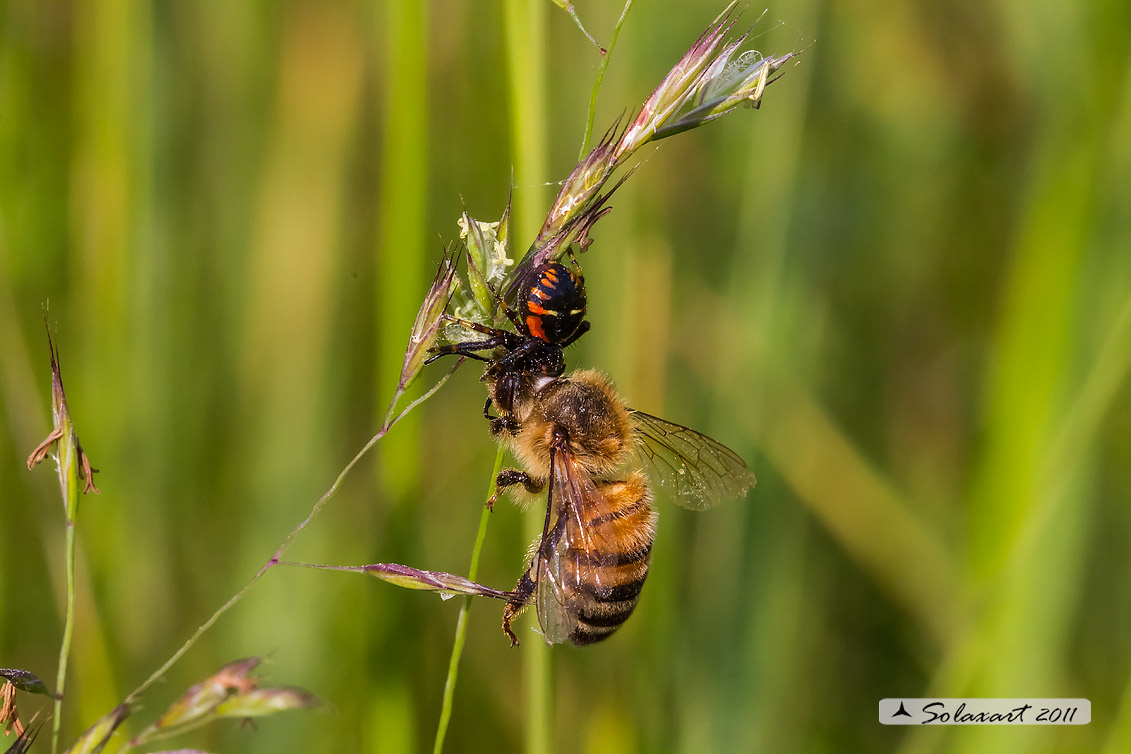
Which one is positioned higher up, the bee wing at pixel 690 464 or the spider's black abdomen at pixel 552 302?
the spider's black abdomen at pixel 552 302

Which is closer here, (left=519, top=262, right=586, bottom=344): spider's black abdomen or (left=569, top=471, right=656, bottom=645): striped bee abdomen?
(left=519, top=262, right=586, bottom=344): spider's black abdomen

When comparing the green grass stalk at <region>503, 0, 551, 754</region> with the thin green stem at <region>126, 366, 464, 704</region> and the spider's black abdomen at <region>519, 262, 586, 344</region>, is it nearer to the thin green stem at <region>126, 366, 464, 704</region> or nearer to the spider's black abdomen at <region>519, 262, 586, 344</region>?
the spider's black abdomen at <region>519, 262, 586, 344</region>

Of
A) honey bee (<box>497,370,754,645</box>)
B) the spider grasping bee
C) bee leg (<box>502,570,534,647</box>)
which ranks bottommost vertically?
bee leg (<box>502,570,534,647</box>)

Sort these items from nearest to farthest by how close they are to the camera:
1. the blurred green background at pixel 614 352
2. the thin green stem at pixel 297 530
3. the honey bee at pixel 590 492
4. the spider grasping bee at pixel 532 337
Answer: the thin green stem at pixel 297 530, the spider grasping bee at pixel 532 337, the honey bee at pixel 590 492, the blurred green background at pixel 614 352

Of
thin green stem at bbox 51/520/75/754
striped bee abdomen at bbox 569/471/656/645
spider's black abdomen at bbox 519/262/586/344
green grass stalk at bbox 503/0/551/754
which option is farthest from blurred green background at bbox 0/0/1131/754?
thin green stem at bbox 51/520/75/754

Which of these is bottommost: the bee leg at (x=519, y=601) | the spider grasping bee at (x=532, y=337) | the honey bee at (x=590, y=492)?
the bee leg at (x=519, y=601)

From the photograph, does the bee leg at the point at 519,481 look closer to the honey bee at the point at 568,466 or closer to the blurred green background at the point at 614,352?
the honey bee at the point at 568,466

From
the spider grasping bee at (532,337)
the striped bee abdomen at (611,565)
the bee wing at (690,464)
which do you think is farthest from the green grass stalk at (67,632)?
the bee wing at (690,464)

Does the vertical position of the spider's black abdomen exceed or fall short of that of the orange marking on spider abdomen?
it exceeds it
